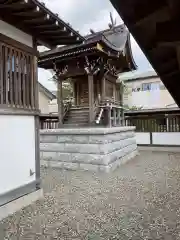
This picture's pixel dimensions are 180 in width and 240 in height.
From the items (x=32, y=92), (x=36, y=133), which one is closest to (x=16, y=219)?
(x=36, y=133)

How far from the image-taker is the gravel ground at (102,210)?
297 cm

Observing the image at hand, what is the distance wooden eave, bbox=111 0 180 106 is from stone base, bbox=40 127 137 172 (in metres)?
5.30

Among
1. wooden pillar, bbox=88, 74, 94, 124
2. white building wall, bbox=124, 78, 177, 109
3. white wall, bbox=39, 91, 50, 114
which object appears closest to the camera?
wooden pillar, bbox=88, 74, 94, 124

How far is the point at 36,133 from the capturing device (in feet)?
14.9

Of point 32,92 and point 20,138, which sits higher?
point 32,92

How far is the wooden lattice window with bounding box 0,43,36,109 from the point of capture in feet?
12.5

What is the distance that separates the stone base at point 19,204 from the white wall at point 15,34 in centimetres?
274

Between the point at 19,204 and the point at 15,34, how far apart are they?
2.88 m

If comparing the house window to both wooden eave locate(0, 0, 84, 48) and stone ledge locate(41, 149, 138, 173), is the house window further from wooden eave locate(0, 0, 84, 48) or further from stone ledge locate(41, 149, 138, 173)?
wooden eave locate(0, 0, 84, 48)

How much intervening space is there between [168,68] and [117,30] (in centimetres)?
889

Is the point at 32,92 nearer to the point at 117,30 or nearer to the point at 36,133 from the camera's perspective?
the point at 36,133

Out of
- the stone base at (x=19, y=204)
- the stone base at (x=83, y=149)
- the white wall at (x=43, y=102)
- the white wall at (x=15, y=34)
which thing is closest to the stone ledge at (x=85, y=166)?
the stone base at (x=83, y=149)

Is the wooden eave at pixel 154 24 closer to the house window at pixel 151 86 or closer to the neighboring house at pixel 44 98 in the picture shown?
the house window at pixel 151 86

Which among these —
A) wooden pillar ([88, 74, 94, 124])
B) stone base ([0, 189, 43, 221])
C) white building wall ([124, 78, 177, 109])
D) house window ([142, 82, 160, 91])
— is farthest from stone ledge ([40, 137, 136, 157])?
house window ([142, 82, 160, 91])
